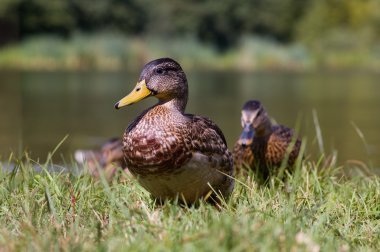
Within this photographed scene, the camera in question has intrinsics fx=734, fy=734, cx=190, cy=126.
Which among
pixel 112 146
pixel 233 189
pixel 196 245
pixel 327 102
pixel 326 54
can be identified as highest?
pixel 196 245

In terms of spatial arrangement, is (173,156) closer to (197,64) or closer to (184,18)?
(197,64)

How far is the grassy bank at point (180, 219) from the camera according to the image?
7.89 feet

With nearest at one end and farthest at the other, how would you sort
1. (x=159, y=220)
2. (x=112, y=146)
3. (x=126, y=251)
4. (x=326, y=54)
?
(x=126, y=251), (x=159, y=220), (x=112, y=146), (x=326, y=54)

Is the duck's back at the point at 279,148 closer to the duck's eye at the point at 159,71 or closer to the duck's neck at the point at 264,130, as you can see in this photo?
the duck's neck at the point at 264,130

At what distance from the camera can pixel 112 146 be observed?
248 inches

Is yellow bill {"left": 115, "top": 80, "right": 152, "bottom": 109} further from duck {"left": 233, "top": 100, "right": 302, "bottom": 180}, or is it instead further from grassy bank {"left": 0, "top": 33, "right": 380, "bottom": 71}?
grassy bank {"left": 0, "top": 33, "right": 380, "bottom": 71}

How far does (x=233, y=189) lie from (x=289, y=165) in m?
1.22

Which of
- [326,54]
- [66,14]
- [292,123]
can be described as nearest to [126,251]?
[292,123]

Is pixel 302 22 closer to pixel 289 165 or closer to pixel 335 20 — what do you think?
pixel 335 20

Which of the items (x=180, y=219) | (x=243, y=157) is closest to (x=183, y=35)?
(x=243, y=157)

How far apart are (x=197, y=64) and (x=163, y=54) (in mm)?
2014

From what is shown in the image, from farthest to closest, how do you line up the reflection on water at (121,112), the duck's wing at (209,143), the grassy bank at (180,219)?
the reflection on water at (121,112) → the duck's wing at (209,143) → the grassy bank at (180,219)

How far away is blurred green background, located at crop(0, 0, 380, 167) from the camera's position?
10.4 metres

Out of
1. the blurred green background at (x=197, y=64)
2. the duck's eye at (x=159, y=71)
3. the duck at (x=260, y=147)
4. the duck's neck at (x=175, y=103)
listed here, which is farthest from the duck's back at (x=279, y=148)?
the duck's eye at (x=159, y=71)
